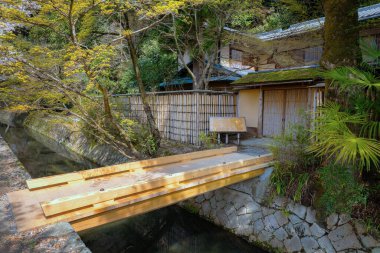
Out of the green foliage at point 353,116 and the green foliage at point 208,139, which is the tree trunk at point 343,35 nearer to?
the green foliage at point 353,116

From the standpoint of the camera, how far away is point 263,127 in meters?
10.8

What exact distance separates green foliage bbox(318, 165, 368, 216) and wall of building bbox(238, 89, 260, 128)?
609 centimetres

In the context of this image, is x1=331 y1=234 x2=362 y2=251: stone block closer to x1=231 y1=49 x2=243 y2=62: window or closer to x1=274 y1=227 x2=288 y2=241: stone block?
x1=274 y1=227 x2=288 y2=241: stone block

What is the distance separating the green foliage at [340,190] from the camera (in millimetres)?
4684

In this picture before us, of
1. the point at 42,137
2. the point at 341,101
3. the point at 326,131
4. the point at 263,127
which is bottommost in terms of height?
the point at 42,137

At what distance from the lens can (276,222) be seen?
5746 mm

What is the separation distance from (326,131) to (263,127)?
22.4 ft

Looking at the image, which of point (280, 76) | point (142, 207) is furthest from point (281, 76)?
point (142, 207)

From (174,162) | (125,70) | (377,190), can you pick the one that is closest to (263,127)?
(174,162)

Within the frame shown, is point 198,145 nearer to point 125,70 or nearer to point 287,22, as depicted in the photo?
point 125,70

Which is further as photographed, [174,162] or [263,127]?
[263,127]

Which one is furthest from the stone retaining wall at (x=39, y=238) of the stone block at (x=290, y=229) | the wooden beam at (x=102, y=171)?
the stone block at (x=290, y=229)

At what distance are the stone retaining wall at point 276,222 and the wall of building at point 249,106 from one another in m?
4.80

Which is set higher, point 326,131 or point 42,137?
point 326,131
